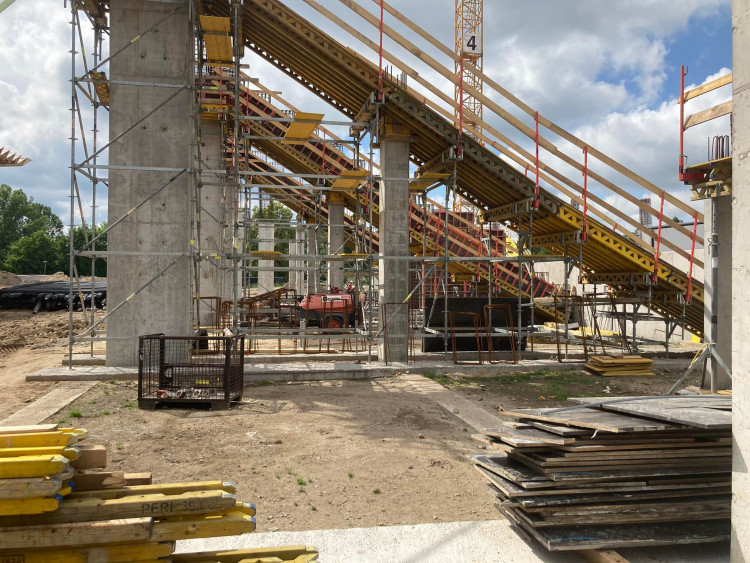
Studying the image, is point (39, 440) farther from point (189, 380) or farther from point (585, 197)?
point (585, 197)

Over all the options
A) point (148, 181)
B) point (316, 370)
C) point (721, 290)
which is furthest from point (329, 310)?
point (721, 290)

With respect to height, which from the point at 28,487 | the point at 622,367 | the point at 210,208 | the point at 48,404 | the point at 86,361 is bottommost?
the point at 48,404

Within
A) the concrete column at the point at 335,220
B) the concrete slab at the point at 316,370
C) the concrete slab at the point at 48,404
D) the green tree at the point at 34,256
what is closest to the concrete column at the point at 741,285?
the concrete slab at the point at 48,404

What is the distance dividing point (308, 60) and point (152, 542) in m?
13.7

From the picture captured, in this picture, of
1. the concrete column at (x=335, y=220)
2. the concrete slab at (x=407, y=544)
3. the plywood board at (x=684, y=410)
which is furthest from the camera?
the concrete column at (x=335, y=220)

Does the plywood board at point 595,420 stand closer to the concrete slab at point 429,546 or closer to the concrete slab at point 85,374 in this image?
the concrete slab at point 429,546

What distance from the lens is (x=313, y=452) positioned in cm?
747

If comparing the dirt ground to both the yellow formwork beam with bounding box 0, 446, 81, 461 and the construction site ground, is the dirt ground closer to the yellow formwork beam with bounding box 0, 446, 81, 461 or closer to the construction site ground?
the construction site ground

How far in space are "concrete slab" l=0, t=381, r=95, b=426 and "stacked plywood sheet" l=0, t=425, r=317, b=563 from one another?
5678mm

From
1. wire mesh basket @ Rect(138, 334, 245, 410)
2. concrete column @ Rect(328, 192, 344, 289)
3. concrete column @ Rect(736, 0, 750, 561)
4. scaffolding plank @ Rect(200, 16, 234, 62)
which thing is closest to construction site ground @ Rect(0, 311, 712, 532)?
wire mesh basket @ Rect(138, 334, 245, 410)

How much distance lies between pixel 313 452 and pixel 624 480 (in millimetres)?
4071

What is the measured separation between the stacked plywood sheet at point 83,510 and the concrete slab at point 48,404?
568cm

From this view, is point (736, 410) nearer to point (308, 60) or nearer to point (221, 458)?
point (221, 458)

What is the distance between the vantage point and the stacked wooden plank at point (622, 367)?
14445 mm
